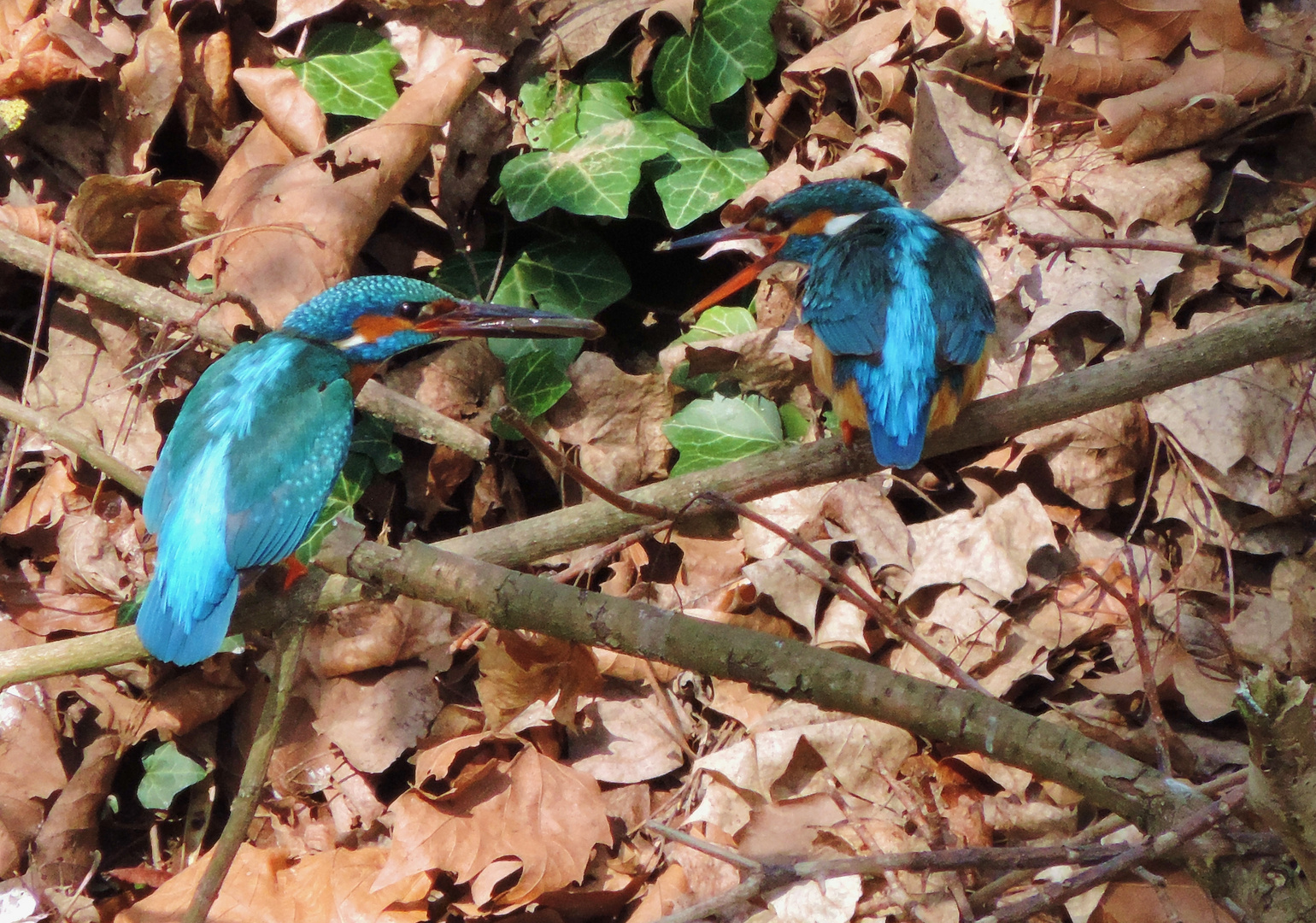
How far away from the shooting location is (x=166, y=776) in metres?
3.36

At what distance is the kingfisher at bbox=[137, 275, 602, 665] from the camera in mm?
2498

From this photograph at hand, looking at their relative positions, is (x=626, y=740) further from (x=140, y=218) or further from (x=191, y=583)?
(x=140, y=218)

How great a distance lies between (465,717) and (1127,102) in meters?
2.91

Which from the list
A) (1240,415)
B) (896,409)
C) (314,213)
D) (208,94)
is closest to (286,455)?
(314,213)

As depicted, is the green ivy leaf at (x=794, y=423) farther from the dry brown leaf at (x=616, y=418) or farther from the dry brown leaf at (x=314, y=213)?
the dry brown leaf at (x=314, y=213)

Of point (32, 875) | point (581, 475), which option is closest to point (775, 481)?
point (581, 475)

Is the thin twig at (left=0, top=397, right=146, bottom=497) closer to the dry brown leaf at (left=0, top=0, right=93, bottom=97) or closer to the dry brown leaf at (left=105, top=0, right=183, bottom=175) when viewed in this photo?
the dry brown leaf at (left=105, top=0, right=183, bottom=175)

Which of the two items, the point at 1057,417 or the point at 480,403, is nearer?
the point at 1057,417

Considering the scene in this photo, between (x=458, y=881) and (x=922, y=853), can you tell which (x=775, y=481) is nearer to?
(x=922, y=853)

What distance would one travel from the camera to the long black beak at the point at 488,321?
304 cm

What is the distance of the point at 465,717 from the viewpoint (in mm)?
3203

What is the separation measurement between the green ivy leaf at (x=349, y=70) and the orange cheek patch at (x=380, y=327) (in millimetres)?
1001

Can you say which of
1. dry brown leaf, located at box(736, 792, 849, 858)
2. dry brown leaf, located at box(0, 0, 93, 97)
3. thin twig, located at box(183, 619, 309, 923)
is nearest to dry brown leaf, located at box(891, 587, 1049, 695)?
dry brown leaf, located at box(736, 792, 849, 858)

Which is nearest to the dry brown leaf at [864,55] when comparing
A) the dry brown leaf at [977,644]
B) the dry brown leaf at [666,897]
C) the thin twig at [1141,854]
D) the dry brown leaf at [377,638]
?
the dry brown leaf at [977,644]
